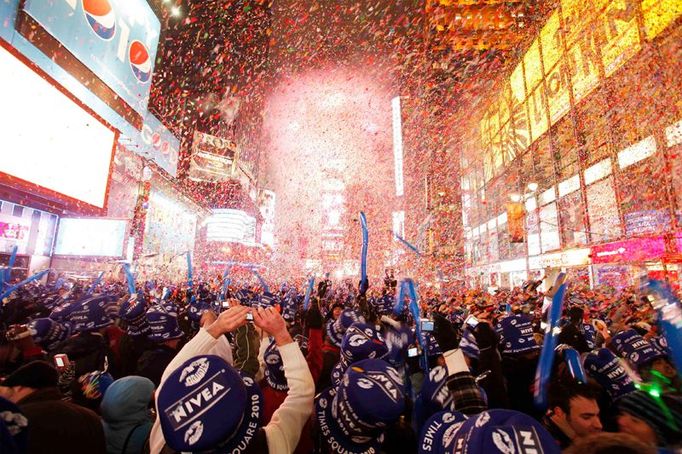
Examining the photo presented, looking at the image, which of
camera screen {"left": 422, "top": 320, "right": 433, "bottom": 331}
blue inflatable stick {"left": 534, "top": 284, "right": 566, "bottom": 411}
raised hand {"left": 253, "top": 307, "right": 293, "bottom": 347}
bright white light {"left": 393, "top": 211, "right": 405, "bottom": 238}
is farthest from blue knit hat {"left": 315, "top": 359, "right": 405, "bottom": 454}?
bright white light {"left": 393, "top": 211, "right": 405, "bottom": 238}

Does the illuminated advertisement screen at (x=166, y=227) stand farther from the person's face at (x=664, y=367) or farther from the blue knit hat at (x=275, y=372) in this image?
the person's face at (x=664, y=367)

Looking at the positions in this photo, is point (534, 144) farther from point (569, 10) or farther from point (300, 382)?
point (300, 382)

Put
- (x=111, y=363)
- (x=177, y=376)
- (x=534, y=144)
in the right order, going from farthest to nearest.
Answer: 1. (x=534, y=144)
2. (x=111, y=363)
3. (x=177, y=376)

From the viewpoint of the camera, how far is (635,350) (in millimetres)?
3646

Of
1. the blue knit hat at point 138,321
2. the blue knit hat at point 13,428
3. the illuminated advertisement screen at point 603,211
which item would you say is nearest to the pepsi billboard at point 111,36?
the blue knit hat at point 138,321

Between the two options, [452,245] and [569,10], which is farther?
[452,245]

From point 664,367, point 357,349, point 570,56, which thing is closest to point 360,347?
point 357,349

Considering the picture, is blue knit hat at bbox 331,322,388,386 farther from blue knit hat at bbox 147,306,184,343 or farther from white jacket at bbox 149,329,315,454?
blue knit hat at bbox 147,306,184,343

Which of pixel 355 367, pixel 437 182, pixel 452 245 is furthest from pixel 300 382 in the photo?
pixel 437 182

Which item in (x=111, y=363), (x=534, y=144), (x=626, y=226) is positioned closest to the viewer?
(x=111, y=363)

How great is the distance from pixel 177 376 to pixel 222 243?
2833 inches

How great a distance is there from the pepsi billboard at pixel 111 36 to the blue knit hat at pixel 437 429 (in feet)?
74.3

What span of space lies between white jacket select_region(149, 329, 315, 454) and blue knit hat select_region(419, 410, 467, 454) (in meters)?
0.60

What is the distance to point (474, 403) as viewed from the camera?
6.45 ft
